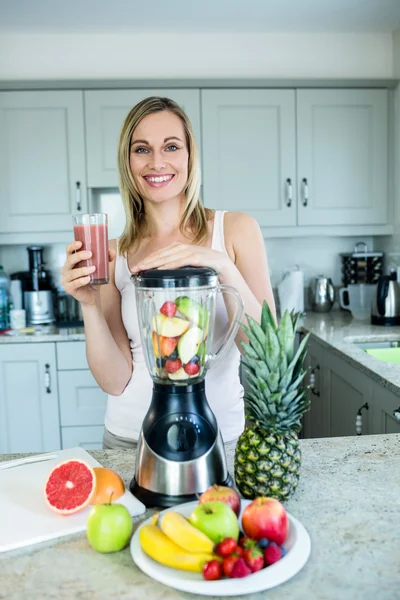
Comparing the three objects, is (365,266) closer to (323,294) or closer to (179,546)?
(323,294)

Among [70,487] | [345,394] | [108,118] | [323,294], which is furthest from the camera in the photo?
[323,294]

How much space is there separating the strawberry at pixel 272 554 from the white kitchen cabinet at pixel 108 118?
2.53 m

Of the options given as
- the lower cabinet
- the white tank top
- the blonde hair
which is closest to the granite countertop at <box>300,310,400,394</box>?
the lower cabinet

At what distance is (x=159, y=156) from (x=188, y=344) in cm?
61

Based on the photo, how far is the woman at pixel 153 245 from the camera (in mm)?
1387

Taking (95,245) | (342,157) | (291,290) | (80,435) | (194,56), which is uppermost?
(194,56)

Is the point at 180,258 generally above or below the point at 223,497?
above

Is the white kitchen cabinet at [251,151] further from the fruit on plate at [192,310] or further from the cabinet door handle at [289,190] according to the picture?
the fruit on plate at [192,310]

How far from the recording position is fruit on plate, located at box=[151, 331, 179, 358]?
0.95 metres

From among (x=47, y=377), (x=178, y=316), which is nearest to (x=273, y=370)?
(x=178, y=316)

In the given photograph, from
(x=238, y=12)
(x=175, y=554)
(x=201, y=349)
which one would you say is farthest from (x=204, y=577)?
(x=238, y=12)

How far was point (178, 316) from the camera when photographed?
95 cm

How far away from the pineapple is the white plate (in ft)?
0.38

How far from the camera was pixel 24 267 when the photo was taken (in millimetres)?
3498
